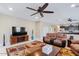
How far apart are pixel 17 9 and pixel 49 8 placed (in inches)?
21.8

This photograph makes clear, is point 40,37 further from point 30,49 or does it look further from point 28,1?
point 28,1

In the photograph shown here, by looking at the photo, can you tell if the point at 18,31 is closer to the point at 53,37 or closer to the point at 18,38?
the point at 18,38

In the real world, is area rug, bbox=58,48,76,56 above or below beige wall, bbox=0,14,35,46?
below

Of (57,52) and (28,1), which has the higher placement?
(28,1)

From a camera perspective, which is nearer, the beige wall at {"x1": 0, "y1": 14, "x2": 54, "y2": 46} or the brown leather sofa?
the beige wall at {"x1": 0, "y1": 14, "x2": 54, "y2": 46}

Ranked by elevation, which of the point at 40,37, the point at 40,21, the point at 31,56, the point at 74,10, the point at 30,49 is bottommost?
the point at 31,56

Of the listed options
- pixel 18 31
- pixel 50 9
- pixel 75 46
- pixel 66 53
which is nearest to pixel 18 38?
pixel 18 31

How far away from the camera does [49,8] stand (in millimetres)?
1770

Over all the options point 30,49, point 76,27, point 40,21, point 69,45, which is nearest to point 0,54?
point 30,49

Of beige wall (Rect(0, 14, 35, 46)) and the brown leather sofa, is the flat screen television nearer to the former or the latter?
beige wall (Rect(0, 14, 35, 46))

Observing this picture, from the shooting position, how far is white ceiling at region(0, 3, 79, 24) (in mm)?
1704

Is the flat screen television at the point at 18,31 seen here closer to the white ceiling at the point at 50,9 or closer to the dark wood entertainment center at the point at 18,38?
the dark wood entertainment center at the point at 18,38

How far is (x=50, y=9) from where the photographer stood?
5.85 feet

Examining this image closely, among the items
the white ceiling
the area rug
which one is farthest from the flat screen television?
the area rug
